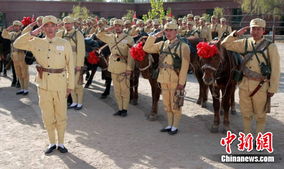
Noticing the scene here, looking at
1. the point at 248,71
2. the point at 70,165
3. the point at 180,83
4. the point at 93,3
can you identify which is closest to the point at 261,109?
the point at 248,71

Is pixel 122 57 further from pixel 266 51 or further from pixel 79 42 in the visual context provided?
pixel 266 51

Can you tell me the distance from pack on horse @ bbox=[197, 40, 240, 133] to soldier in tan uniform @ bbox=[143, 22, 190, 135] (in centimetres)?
37

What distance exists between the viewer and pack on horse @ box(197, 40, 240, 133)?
18.7 ft

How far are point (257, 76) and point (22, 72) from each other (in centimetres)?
702

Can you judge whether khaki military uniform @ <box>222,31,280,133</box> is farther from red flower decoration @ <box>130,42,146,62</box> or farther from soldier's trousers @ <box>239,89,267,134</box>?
red flower decoration @ <box>130,42,146,62</box>

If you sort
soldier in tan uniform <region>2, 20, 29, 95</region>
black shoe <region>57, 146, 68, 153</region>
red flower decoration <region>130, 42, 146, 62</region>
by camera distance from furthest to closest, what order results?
soldier in tan uniform <region>2, 20, 29, 95</region>
red flower decoration <region>130, 42, 146, 62</region>
black shoe <region>57, 146, 68, 153</region>

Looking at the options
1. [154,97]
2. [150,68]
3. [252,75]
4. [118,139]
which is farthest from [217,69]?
[118,139]

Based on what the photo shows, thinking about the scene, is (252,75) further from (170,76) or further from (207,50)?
(170,76)

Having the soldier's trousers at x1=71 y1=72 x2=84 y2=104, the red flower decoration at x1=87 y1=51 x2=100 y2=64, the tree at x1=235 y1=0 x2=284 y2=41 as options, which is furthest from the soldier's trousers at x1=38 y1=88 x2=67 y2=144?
the tree at x1=235 y1=0 x2=284 y2=41

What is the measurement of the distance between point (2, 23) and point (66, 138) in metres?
29.9

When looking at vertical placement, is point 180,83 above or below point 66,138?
above

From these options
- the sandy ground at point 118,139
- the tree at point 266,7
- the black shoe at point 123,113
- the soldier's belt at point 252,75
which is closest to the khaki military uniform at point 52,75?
the sandy ground at point 118,139

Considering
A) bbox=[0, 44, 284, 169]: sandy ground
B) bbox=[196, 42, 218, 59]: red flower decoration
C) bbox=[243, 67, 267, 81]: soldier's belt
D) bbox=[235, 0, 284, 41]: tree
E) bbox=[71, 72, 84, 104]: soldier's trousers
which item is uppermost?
bbox=[235, 0, 284, 41]: tree

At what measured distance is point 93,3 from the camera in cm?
3969
